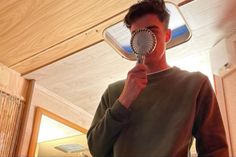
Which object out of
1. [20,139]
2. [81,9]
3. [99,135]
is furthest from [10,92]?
[99,135]

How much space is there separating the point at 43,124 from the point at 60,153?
0.37 m

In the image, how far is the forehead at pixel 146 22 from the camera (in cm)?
70

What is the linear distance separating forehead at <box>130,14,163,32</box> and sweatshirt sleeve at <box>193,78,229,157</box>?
18cm

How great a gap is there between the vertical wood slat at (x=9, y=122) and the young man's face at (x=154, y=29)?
0.85 meters

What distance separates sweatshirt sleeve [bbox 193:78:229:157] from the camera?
23.0 inches

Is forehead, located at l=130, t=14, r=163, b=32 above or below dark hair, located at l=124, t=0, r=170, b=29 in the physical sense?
below

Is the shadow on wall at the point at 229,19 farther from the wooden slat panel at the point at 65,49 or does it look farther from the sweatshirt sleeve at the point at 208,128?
the sweatshirt sleeve at the point at 208,128

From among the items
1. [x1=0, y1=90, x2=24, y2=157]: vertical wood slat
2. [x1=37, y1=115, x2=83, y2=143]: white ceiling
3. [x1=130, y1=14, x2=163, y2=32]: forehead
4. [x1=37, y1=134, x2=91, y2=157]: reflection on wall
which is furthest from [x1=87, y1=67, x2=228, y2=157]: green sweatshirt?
[x1=37, y1=134, x2=91, y2=157]: reflection on wall

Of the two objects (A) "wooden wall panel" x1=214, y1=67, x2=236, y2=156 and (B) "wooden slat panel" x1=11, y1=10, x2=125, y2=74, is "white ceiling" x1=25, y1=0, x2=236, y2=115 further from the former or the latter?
(A) "wooden wall panel" x1=214, y1=67, x2=236, y2=156

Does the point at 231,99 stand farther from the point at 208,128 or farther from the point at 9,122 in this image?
the point at 9,122

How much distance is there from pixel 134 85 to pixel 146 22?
0.18 metres

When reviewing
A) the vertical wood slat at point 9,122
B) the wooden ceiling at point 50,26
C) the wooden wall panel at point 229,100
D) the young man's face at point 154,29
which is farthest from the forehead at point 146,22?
the vertical wood slat at point 9,122

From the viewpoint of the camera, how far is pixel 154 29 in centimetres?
69

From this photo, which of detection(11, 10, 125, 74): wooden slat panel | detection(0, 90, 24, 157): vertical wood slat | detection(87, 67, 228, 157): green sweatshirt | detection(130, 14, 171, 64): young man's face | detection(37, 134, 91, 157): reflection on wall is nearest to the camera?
detection(87, 67, 228, 157): green sweatshirt
